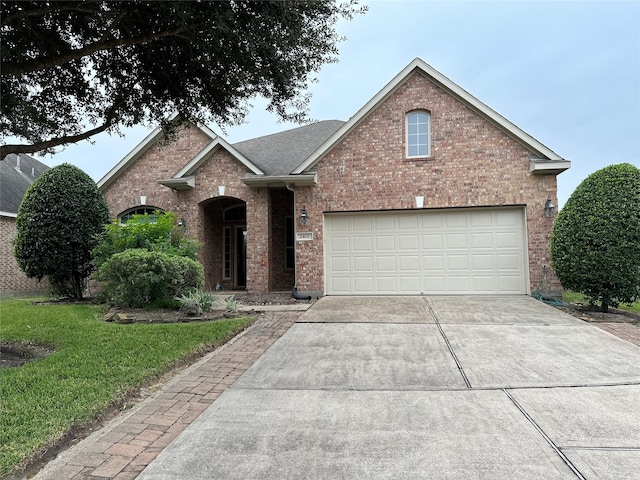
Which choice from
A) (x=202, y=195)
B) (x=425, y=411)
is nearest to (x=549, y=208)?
(x=425, y=411)

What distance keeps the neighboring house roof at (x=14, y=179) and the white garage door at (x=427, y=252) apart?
1370cm

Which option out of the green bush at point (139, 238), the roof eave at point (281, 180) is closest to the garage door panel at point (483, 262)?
the roof eave at point (281, 180)

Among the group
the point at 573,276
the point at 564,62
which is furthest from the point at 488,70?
the point at 573,276

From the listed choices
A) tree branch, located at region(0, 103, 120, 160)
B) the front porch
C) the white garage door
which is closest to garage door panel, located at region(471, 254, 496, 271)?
the white garage door

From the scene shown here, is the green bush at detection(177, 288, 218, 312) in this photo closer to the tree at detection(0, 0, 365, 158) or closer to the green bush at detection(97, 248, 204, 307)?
the green bush at detection(97, 248, 204, 307)

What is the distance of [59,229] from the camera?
1116cm

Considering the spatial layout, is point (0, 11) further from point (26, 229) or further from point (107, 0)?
point (26, 229)

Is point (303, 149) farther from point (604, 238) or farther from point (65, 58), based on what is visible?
point (65, 58)

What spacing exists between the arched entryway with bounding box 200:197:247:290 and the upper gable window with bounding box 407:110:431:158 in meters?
6.01

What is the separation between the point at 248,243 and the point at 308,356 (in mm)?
7555

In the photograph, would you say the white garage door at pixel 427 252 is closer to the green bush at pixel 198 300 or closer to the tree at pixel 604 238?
the tree at pixel 604 238

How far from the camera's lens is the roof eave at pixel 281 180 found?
11.6m

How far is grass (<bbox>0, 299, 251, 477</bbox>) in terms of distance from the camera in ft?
11.0

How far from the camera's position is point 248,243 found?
12.8 metres
